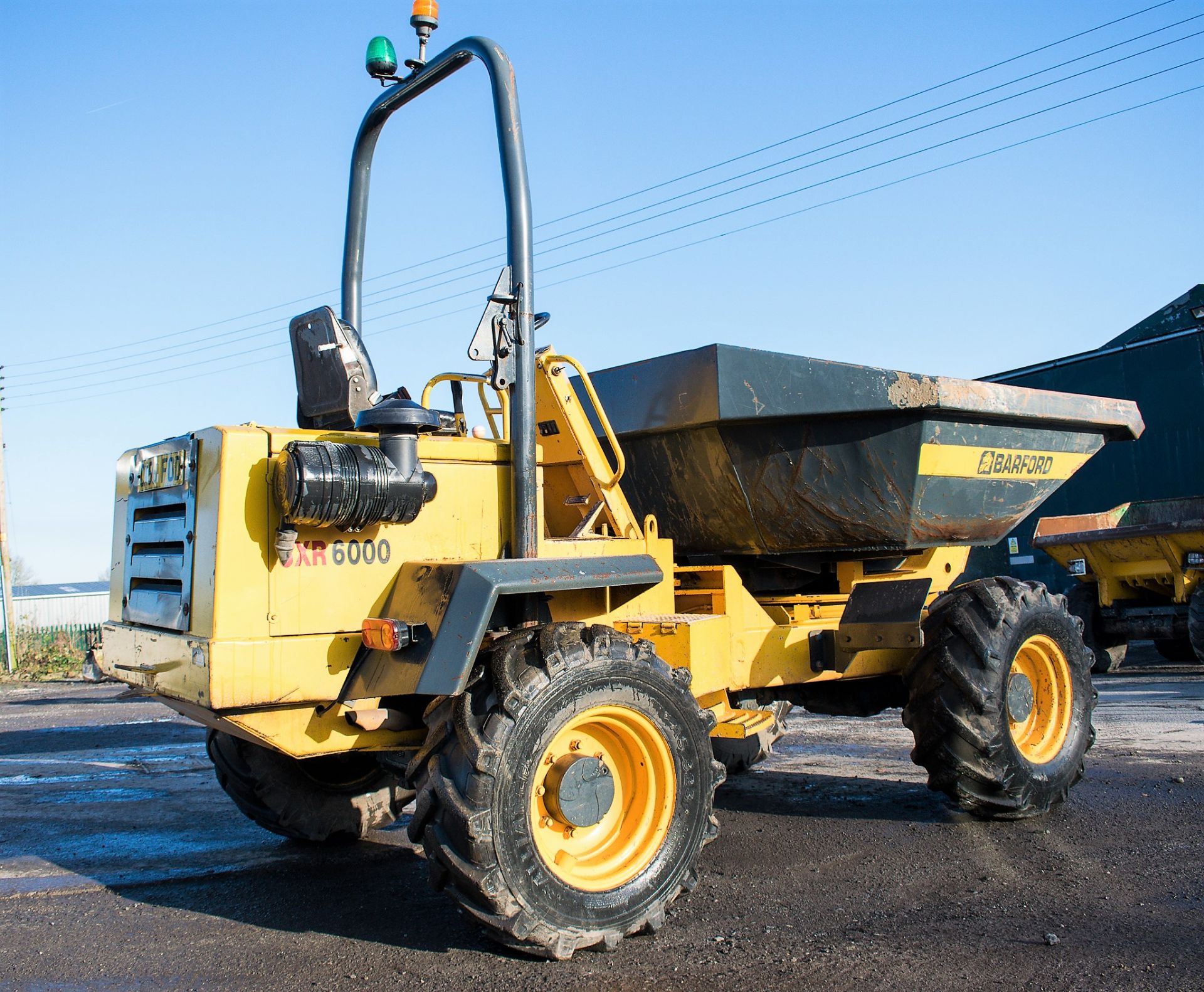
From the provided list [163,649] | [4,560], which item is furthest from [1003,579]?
[4,560]

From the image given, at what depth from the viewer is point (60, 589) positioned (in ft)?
152

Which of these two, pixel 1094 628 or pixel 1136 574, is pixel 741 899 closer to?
pixel 1136 574

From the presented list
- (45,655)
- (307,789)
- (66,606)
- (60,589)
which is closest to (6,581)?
(45,655)

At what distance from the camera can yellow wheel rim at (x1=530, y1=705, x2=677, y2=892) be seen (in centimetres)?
382

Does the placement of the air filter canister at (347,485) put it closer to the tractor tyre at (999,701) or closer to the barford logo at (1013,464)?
the tractor tyre at (999,701)

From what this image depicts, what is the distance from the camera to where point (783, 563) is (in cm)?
591

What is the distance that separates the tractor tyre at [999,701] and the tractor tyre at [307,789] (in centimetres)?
271

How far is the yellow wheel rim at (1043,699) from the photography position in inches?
225

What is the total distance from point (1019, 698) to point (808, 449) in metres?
1.83

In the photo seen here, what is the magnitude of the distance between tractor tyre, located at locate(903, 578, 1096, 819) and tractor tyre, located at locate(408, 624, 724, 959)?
167cm

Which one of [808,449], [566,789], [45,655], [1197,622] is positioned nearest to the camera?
[566,789]

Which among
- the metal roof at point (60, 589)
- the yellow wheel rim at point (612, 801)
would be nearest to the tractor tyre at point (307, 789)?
the yellow wheel rim at point (612, 801)

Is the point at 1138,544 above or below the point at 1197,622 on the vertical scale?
above

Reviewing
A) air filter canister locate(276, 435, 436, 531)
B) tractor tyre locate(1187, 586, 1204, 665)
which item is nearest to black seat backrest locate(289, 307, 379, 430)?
air filter canister locate(276, 435, 436, 531)
